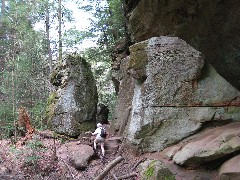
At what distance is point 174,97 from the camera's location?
9148mm

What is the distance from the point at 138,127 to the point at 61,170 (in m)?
3.05

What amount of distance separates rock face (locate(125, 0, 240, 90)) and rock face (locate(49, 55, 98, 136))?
4.78 metres

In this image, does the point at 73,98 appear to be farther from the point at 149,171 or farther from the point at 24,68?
the point at 149,171

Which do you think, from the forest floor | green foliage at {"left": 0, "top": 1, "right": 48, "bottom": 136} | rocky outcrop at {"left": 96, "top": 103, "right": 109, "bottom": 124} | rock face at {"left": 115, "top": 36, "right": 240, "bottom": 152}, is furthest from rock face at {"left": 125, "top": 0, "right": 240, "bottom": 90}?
rocky outcrop at {"left": 96, "top": 103, "right": 109, "bottom": 124}

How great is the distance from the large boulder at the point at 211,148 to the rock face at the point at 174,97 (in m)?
0.82

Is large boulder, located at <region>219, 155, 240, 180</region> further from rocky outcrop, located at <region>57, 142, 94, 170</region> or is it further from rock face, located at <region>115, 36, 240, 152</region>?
rocky outcrop, located at <region>57, 142, 94, 170</region>

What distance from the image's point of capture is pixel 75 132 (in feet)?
44.4

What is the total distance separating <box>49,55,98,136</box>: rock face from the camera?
13.7m

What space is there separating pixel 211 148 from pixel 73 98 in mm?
8578

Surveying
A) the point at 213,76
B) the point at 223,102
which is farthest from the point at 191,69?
the point at 223,102

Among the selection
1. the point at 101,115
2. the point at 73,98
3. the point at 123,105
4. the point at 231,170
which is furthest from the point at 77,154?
the point at 101,115

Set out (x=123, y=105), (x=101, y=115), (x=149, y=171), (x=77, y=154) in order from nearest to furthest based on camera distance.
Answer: (x=149, y=171)
(x=77, y=154)
(x=123, y=105)
(x=101, y=115)

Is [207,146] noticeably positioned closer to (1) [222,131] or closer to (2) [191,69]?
(1) [222,131]

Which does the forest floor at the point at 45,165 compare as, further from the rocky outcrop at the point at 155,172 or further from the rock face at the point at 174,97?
the rocky outcrop at the point at 155,172
